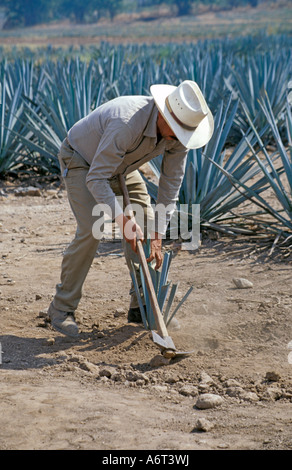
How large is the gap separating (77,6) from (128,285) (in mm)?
64619

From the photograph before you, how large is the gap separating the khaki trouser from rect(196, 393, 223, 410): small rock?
108cm

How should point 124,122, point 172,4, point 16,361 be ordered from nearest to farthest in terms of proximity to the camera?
1. point 124,122
2. point 16,361
3. point 172,4

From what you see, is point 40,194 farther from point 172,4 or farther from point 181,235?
point 172,4

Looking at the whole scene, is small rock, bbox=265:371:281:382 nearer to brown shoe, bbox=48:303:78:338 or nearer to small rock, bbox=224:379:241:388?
small rock, bbox=224:379:241:388

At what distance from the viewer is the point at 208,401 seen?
120 inches

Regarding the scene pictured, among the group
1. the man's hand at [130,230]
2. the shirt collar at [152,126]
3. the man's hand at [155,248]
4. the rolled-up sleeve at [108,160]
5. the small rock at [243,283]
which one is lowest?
the small rock at [243,283]

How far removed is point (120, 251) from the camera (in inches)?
216

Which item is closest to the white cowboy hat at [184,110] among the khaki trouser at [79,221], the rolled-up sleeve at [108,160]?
the rolled-up sleeve at [108,160]

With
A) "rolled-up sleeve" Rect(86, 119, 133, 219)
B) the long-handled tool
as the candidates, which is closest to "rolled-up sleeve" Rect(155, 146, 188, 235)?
the long-handled tool

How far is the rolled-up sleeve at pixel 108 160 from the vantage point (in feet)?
11.1

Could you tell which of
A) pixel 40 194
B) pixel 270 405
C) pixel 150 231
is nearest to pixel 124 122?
pixel 150 231

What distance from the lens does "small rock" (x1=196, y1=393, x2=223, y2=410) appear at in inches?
120

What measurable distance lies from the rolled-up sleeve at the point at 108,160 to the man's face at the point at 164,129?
175 millimetres

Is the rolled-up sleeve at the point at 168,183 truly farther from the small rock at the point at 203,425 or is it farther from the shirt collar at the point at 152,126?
the small rock at the point at 203,425
